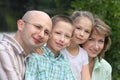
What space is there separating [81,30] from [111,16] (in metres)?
1.39

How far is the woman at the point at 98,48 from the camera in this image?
3.93 metres

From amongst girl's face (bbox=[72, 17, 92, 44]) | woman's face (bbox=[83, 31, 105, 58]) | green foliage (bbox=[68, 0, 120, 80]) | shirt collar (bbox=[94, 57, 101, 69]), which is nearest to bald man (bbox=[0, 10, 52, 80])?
girl's face (bbox=[72, 17, 92, 44])

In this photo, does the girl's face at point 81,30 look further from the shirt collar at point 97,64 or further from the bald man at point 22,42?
the bald man at point 22,42

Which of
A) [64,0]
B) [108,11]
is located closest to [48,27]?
[108,11]

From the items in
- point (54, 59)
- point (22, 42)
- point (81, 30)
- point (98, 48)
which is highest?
point (22, 42)

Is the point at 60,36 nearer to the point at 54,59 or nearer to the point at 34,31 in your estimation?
the point at 54,59

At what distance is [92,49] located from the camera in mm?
3961

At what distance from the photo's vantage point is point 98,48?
3.98 metres

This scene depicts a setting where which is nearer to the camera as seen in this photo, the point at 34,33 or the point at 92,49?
the point at 34,33

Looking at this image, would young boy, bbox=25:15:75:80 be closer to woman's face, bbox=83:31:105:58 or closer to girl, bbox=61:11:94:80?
girl, bbox=61:11:94:80

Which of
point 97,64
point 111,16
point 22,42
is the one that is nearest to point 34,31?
point 22,42

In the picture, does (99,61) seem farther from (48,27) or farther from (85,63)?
(48,27)

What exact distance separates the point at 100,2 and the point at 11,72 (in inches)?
98.3

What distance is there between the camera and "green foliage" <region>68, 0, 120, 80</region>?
493cm
